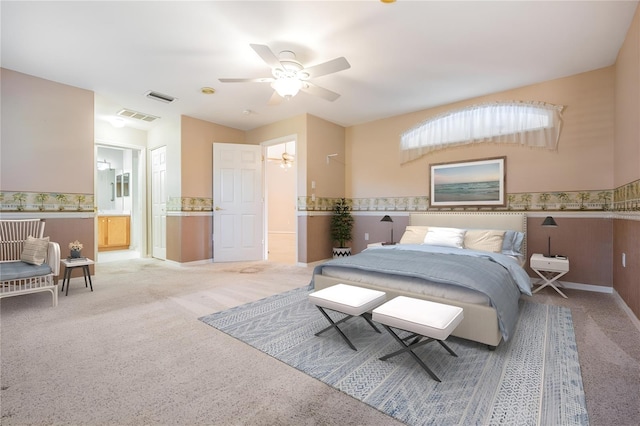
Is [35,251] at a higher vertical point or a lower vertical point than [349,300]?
higher

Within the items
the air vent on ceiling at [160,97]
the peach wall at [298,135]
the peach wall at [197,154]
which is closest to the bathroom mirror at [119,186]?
the peach wall at [197,154]

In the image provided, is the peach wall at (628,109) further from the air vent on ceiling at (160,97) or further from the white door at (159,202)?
the white door at (159,202)

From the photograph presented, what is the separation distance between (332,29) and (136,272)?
5.01 m

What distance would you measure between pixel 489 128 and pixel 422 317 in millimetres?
4066

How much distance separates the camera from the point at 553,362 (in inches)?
82.1

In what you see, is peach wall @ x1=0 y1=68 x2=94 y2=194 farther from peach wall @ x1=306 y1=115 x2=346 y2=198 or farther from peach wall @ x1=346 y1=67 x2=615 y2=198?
peach wall @ x1=346 y1=67 x2=615 y2=198

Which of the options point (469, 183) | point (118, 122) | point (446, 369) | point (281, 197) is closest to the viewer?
point (446, 369)

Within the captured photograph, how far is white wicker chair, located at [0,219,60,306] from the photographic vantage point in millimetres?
3014

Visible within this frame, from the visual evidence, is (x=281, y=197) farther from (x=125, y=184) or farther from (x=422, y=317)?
(x=422, y=317)

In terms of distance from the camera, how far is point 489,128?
4680mm

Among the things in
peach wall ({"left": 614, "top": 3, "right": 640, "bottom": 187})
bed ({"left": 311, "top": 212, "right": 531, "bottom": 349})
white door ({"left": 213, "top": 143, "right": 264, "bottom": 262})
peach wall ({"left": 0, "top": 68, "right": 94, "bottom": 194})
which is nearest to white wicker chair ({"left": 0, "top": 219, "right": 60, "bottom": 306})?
peach wall ({"left": 0, "top": 68, "right": 94, "bottom": 194})

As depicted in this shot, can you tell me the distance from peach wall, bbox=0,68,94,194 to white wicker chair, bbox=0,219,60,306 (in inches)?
21.5

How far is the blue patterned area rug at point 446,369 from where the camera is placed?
159 centimetres

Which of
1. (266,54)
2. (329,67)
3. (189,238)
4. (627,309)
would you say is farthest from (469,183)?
(189,238)
